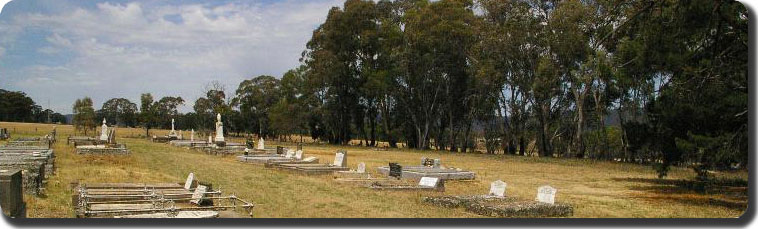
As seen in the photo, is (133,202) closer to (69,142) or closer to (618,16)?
(618,16)

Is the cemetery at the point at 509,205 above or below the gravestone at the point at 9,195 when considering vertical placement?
below

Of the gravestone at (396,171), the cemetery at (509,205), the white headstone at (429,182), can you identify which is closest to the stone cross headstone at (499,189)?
the cemetery at (509,205)

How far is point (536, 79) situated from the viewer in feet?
129

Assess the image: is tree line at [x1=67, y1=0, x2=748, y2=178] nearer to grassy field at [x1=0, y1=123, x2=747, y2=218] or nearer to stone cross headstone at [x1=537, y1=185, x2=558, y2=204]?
grassy field at [x1=0, y1=123, x2=747, y2=218]

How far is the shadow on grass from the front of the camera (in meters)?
15.9

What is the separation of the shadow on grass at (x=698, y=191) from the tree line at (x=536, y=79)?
2.52 ft

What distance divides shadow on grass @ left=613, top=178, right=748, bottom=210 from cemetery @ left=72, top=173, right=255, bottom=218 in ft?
34.4

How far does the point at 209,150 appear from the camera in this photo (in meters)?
36.0

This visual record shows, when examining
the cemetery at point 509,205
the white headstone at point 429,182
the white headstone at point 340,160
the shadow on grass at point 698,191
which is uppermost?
the white headstone at point 340,160

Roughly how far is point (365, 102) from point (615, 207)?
5286cm

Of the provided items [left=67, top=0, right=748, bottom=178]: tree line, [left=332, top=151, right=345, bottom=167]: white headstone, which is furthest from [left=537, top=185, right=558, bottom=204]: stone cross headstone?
[left=332, top=151, right=345, bottom=167]: white headstone

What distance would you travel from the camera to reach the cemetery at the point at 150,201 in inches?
396

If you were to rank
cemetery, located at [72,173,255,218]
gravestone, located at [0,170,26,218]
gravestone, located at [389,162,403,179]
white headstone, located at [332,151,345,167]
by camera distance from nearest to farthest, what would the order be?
1. gravestone, located at [0,170,26,218]
2. cemetery, located at [72,173,255,218]
3. gravestone, located at [389,162,403,179]
4. white headstone, located at [332,151,345,167]

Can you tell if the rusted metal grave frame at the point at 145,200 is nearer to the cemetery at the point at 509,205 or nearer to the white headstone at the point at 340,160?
the cemetery at the point at 509,205
